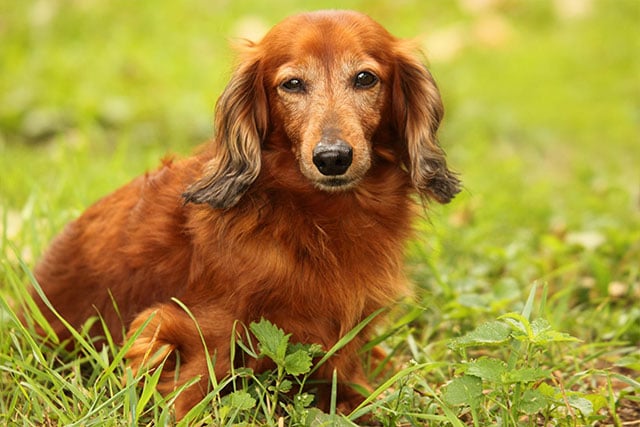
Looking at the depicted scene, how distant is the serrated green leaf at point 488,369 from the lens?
241cm

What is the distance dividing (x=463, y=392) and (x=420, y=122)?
908 millimetres

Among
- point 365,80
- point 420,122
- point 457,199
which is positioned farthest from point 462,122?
point 365,80

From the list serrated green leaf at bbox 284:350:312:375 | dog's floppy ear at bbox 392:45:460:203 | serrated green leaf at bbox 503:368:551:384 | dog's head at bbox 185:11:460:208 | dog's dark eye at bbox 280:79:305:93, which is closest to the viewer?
serrated green leaf at bbox 503:368:551:384

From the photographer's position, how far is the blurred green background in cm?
384

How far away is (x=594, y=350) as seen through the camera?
11.0ft

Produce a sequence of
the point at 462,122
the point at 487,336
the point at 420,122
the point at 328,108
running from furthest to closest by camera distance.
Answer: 1. the point at 462,122
2. the point at 420,122
3. the point at 328,108
4. the point at 487,336

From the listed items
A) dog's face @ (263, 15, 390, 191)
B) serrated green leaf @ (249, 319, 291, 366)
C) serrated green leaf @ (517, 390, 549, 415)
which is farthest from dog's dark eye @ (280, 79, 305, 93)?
serrated green leaf @ (517, 390, 549, 415)

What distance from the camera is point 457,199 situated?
4.58m

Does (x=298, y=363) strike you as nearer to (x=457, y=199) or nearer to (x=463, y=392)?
(x=463, y=392)

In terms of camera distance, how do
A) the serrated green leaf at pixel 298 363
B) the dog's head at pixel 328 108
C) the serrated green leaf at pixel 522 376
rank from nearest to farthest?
the serrated green leaf at pixel 522 376, the serrated green leaf at pixel 298 363, the dog's head at pixel 328 108

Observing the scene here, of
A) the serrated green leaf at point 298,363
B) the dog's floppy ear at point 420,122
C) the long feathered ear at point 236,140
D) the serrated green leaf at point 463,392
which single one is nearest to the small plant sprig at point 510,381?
the serrated green leaf at point 463,392

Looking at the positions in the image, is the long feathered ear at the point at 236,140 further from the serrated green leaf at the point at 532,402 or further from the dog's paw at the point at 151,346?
the serrated green leaf at the point at 532,402

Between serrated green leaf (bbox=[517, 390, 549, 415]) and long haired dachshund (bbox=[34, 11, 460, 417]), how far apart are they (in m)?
0.57

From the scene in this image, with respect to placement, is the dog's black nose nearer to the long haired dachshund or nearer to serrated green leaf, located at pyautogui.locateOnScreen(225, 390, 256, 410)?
the long haired dachshund
